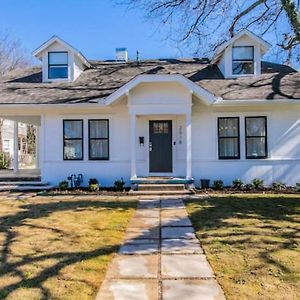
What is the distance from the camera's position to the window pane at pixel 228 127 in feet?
45.5

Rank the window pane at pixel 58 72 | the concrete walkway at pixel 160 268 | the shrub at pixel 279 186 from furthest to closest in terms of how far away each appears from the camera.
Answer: the window pane at pixel 58 72
the shrub at pixel 279 186
the concrete walkway at pixel 160 268

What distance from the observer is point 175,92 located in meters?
13.1

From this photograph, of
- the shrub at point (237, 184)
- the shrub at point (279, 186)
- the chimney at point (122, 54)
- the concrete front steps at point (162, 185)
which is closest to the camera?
the concrete front steps at point (162, 185)

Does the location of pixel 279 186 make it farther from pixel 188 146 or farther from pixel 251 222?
pixel 251 222

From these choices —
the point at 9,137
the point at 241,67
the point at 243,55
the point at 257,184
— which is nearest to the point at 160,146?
the point at 257,184

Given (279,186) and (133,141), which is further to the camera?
(279,186)

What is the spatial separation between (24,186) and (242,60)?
979 cm

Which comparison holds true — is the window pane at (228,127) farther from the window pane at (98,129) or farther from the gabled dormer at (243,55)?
the window pane at (98,129)

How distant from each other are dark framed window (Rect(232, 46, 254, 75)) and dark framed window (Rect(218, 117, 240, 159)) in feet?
7.82

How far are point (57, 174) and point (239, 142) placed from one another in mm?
6921

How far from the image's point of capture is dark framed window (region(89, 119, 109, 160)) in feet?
46.0

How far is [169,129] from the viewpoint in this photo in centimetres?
1423

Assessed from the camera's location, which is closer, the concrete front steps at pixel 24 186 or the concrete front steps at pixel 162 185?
the concrete front steps at pixel 162 185

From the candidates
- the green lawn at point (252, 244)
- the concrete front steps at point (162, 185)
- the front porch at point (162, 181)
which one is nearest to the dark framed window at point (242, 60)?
the front porch at point (162, 181)
